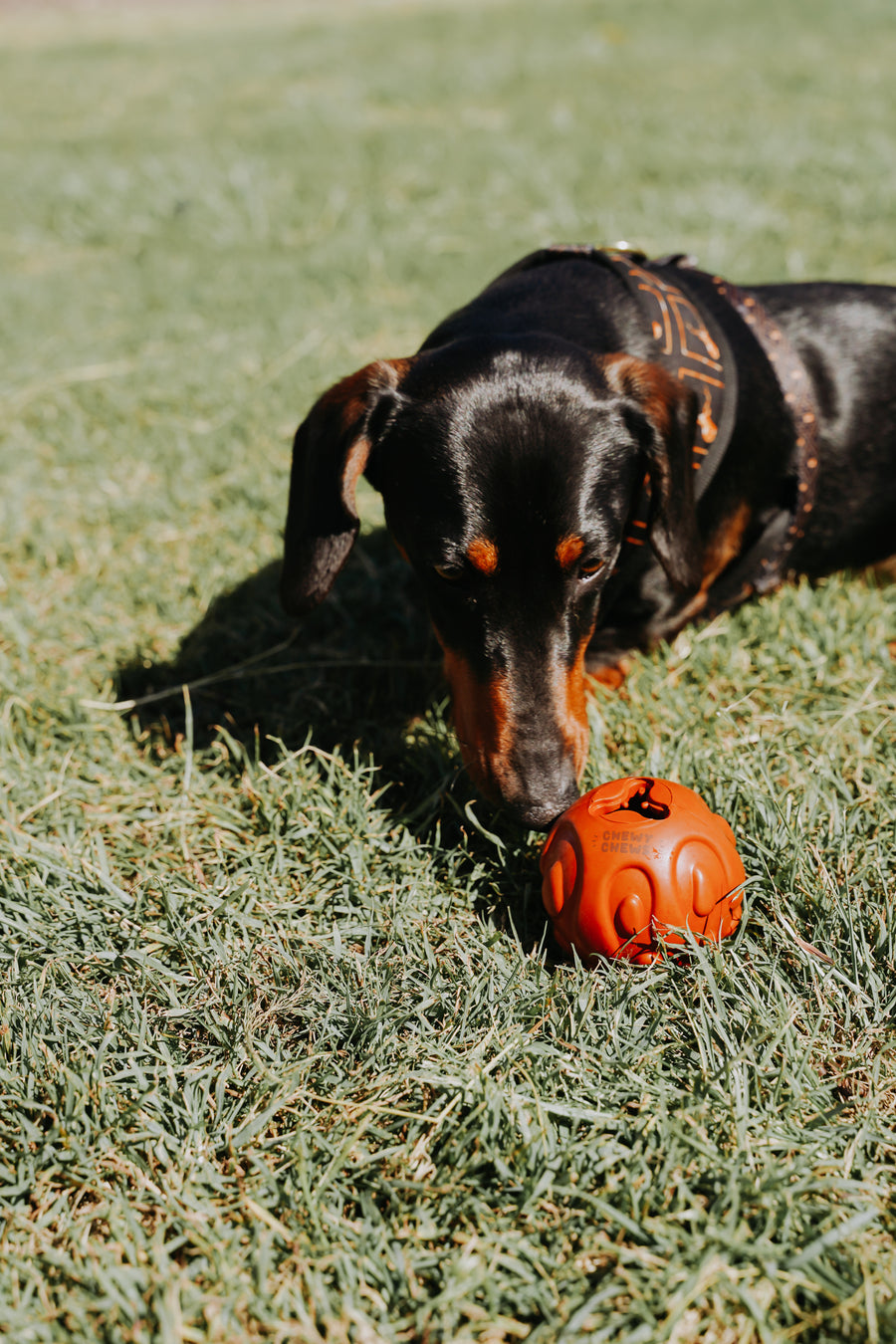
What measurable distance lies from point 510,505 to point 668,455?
54 centimetres

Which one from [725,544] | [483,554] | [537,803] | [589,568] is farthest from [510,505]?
[725,544]

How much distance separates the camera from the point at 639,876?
2018 mm

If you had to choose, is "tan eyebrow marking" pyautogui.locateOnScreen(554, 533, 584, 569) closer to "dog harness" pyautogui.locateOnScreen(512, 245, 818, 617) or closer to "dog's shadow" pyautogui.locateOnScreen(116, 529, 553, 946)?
"dog harness" pyautogui.locateOnScreen(512, 245, 818, 617)

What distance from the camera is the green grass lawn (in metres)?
1.63

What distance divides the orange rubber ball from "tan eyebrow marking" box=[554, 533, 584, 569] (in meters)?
0.56

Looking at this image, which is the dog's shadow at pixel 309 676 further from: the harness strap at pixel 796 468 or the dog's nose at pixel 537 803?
the harness strap at pixel 796 468

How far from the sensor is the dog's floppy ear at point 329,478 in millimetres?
2551

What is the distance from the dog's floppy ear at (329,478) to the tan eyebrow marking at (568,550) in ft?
1.84

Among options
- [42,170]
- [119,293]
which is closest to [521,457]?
[119,293]

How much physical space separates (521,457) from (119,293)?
522 centimetres

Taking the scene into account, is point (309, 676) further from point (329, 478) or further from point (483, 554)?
point (483, 554)

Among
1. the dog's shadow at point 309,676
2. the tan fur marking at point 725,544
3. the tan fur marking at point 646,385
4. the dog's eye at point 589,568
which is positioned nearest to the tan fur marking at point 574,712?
the dog's eye at point 589,568

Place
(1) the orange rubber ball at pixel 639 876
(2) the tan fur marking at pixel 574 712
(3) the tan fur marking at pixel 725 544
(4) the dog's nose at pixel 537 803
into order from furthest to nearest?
1. (3) the tan fur marking at pixel 725 544
2. (2) the tan fur marking at pixel 574 712
3. (4) the dog's nose at pixel 537 803
4. (1) the orange rubber ball at pixel 639 876

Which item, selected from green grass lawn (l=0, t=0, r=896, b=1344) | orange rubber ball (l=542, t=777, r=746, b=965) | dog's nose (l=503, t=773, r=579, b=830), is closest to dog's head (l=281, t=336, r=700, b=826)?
dog's nose (l=503, t=773, r=579, b=830)
